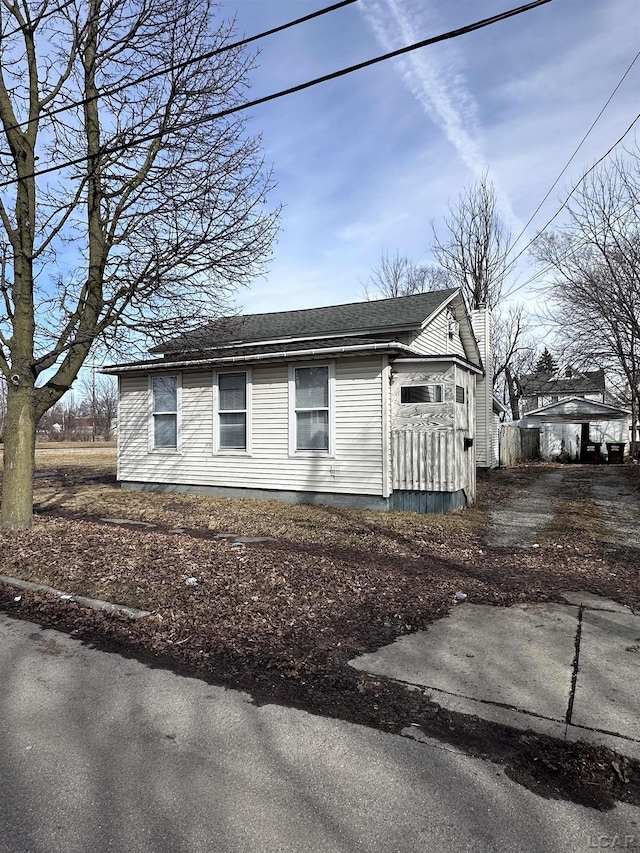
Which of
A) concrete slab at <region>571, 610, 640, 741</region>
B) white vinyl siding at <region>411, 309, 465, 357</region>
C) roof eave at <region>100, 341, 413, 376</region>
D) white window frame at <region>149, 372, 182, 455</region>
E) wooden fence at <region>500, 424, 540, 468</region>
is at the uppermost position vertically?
white vinyl siding at <region>411, 309, 465, 357</region>

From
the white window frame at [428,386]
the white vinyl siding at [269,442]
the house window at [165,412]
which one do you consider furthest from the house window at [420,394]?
the house window at [165,412]

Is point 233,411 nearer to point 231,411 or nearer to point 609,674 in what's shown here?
point 231,411

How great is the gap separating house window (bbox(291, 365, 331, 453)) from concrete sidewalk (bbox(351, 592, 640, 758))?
237 inches

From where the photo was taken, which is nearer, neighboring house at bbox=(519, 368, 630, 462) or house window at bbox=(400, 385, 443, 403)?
house window at bbox=(400, 385, 443, 403)

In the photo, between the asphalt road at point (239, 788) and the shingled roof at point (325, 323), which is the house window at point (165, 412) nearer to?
the shingled roof at point (325, 323)

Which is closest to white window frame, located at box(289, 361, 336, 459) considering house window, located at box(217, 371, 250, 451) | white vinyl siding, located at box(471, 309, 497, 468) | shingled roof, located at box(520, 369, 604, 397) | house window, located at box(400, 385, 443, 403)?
house window, located at box(217, 371, 250, 451)

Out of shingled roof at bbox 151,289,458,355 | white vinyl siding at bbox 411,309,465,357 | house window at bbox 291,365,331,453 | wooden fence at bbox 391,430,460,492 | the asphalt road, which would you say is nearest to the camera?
the asphalt road

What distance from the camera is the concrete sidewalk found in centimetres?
293

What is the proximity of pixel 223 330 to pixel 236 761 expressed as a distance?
24.0 feet

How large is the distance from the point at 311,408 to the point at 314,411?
0.27 ft

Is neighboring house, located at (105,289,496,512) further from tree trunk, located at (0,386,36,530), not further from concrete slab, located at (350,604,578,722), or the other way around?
concrete slab, located at (350,604,578,722)

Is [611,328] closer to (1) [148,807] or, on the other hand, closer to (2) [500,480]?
(2) [500,480]

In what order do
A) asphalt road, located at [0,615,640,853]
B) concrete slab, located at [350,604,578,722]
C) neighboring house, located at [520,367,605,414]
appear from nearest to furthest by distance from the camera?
asphalt road, located at [0,615,640,853], concrete slab, located at [350,604,578,722], neighboring house, located at [520,367,605,414]

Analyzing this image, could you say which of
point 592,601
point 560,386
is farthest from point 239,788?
point 560,386
